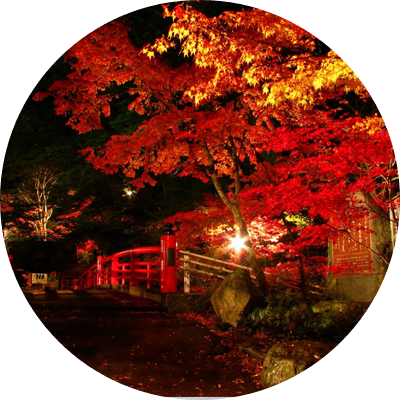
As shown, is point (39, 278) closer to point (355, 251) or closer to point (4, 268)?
point (4, 268)

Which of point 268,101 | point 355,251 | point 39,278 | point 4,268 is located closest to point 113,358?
point 268,101

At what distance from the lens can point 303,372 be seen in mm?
5059

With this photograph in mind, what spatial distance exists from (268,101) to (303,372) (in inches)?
194

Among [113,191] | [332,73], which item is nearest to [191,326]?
[332,73]

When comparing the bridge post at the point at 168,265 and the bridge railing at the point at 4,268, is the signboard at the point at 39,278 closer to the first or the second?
the bridge railing at the point at 4,268

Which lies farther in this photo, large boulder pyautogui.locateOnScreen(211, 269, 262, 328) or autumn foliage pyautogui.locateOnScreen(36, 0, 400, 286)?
large boulder pyautogui.locateOnScreen(211, 269, 262, 328)

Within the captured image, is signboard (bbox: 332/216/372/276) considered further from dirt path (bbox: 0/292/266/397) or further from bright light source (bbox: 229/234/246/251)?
dirt path (bbox: 0/292/266/397)

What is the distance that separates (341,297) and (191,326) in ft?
13.2

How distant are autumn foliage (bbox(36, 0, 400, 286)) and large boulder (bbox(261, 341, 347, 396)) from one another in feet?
8.76

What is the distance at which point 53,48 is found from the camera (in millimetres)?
31938

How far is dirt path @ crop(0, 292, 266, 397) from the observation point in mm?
4930

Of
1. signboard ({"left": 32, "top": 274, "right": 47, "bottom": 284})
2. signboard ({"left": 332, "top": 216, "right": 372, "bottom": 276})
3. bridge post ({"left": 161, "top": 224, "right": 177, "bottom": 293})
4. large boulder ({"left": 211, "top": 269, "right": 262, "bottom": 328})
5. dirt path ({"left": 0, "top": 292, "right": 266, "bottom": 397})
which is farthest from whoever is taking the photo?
signboard ({"left": 32, "top": 274, "right": 47, "bottom": 284})

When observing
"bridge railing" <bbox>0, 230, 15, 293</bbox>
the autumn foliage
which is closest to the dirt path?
"bridge railing" <bbox>0, 230, 15, 293</bbox>

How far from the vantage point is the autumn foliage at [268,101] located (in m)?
7.46
